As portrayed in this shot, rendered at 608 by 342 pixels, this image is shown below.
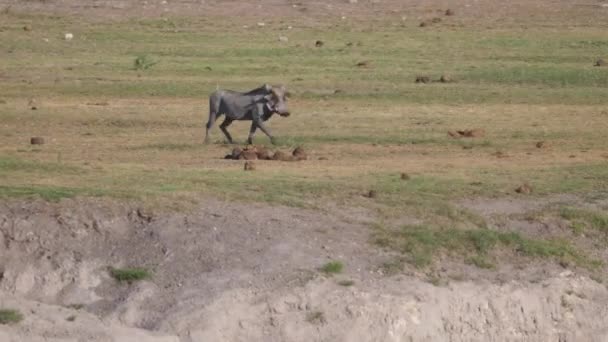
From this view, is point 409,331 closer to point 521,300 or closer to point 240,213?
point 521,300

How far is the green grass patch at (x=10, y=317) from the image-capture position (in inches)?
419

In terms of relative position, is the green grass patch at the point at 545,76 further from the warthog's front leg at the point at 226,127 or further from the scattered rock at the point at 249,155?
the scattered rock at the point at 249,155

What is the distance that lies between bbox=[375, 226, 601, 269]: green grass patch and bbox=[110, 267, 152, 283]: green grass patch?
187 cm

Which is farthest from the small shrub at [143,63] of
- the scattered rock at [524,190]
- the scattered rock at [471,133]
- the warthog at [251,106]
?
the scattered rock at [524,190]

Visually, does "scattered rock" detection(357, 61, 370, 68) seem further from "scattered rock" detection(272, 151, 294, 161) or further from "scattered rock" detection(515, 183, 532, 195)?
"scattered rock" detection(515, 183, 532, 195)

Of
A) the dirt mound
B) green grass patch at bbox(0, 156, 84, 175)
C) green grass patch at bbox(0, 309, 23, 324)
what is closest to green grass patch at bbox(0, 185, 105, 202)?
green grass patch at bbox(0, 156, 84, 175)

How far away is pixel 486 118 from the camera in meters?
20.9

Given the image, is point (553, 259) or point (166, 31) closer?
point (553, 259)

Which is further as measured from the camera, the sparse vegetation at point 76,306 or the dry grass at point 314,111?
the dry grass at point 314,111

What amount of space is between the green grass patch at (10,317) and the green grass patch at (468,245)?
289cm

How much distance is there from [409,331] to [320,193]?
2.57m

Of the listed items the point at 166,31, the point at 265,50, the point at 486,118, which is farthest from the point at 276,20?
the point at 486,118

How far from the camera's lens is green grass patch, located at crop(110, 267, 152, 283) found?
11.4 meters

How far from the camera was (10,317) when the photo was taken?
10.7m
